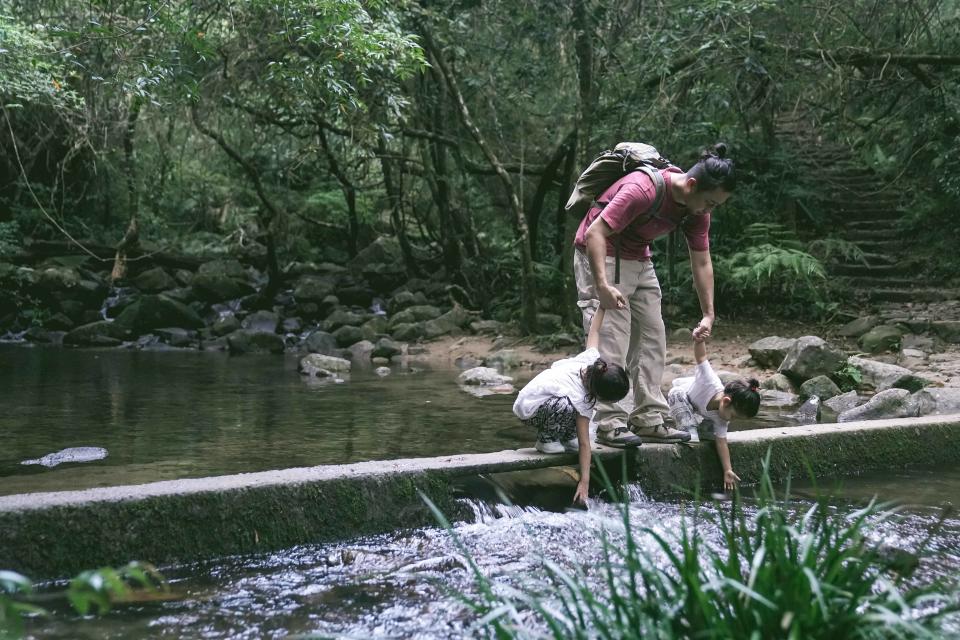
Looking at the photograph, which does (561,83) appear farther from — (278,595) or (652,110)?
(278,595)

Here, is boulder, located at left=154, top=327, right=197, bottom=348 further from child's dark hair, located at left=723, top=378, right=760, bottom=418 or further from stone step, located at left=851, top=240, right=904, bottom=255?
child's dark hair, located at left=723, top=378, right=760, bottom=418

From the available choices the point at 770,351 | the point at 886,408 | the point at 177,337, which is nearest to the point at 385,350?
the point at 177,337

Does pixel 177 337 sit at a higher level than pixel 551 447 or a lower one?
higher

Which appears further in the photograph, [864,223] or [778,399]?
[864,223]

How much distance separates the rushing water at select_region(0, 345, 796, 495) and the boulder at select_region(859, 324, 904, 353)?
4037 millimetres

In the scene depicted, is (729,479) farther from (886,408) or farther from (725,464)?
(886,408)

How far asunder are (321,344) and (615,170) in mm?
10992

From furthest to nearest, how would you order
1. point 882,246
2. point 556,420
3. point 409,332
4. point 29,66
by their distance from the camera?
point 409,332
point 882,246
point 29,66
point 556,420

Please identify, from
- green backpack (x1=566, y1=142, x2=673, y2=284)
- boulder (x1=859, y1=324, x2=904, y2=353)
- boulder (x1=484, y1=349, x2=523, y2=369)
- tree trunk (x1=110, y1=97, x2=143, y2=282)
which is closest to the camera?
green backpack (x1=566, y1=142, x2=673, y2=284)

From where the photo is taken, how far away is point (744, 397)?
13.4ft

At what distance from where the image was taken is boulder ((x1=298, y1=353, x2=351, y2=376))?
10901mm

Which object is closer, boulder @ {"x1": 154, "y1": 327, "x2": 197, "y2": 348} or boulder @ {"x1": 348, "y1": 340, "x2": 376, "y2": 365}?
boulder @ {"x1": 348, "y1": 340, "x2": 376, "y2": 365}

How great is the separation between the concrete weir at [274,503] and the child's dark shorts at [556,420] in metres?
0.11

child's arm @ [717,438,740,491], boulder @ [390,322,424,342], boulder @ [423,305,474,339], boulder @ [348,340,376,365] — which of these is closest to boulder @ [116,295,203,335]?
boulder @ [348,340,376,365]
